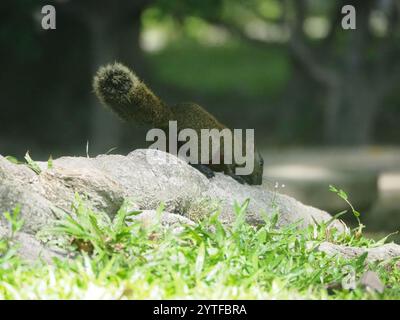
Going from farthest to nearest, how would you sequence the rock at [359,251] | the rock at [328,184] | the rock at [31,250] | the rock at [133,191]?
the rock at [328,184] → the rock at [359,251] → the rock at [133,191] → the rock at [31,250]

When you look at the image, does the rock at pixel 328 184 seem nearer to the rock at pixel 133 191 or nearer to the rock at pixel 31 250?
the rock at pixel 133 191

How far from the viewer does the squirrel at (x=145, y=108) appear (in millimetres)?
5680

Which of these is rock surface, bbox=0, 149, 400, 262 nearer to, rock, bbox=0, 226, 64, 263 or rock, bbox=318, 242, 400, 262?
rock, bbox=0, 226, 64, 263

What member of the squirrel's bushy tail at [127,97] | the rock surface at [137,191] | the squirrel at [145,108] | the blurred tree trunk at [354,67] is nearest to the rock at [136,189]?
the rock surface at [137,191]

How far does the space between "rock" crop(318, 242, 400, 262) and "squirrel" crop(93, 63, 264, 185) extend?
0.95 meters

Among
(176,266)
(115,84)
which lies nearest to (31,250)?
(176,266)

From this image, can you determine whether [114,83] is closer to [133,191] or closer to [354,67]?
[133,191]

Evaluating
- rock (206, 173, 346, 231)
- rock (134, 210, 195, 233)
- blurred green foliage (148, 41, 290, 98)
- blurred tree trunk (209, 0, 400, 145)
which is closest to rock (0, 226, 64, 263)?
rock (134, 210, 195, 233)

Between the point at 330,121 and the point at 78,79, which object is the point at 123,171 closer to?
the point at 330,121

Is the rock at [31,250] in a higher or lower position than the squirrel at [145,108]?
lower

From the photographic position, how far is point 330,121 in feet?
48.6

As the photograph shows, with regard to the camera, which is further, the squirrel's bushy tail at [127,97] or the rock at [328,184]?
the rock at [328,184]

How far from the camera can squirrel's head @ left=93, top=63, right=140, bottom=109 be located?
5660 millimetres

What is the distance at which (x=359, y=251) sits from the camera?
567 centimetres
